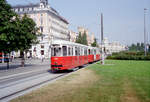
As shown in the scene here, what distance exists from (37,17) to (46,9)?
491cm

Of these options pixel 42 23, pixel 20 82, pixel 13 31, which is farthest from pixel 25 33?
pixel 42 23

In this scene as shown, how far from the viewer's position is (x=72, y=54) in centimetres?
1916

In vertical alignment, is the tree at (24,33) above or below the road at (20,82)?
above

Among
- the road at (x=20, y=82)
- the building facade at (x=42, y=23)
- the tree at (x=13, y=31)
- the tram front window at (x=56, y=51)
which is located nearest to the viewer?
the road at (x=20, y=82)

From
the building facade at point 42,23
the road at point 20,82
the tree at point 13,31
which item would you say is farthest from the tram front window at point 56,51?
the building facade at point 42,23

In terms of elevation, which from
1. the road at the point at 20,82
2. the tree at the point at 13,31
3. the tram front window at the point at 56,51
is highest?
the tree at the point at 13,31

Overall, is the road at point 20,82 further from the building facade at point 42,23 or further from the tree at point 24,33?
the building facade at point 42,23

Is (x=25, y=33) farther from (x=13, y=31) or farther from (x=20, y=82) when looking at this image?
(x=20, y=82)

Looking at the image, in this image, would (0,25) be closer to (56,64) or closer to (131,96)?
(56,64)

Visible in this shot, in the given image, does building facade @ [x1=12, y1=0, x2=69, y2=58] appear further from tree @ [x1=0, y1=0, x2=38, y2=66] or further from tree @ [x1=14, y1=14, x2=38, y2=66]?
tree @ [x1=0, y1=0, x2=38, y2=66]

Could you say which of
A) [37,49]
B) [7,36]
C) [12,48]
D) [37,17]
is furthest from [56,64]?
[37,17]

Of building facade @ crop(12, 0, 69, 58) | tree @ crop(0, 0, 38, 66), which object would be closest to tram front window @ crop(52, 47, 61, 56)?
tree @ crop(0, 0, 38, 66)

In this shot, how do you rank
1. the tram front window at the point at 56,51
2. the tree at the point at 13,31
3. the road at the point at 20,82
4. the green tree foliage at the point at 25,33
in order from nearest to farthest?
the road at the point at 20,82, the tram front window at the point at 56,51, the tree at the point at 13,31, the green tree foliage at the point at 25,33

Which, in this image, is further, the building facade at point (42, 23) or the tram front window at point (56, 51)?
the building facade at point (42, 23)
